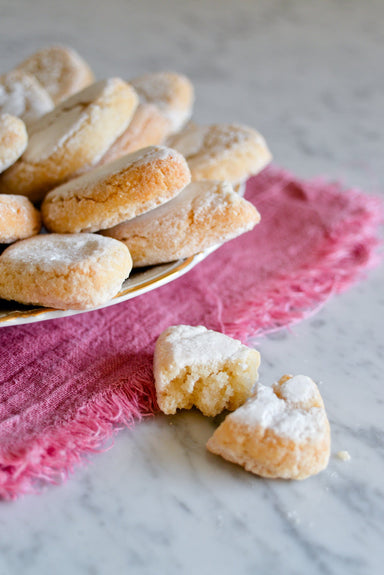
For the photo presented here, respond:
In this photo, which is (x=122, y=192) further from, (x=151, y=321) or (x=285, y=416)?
(x=285, y=416)

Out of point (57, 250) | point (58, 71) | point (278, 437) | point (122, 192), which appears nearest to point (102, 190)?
point (122, 192)

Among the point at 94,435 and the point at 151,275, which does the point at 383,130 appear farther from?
the point at 94,435

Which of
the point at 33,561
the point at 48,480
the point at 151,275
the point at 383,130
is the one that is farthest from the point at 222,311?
the point at 383,130

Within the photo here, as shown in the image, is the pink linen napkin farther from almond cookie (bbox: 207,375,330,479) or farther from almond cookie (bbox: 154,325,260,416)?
almond cookie (bbox: 207,375,330,479)

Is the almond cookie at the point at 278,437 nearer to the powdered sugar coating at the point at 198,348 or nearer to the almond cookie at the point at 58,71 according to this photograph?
the powdered sugar coating at the point at 198,348

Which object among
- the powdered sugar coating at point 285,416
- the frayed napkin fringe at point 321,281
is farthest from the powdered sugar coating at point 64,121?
the powdered sugar coating at point 285,416

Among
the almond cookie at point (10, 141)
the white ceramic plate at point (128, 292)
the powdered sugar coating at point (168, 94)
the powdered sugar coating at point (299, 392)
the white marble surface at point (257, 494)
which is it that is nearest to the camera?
the white marble surface at point (257, 494)
